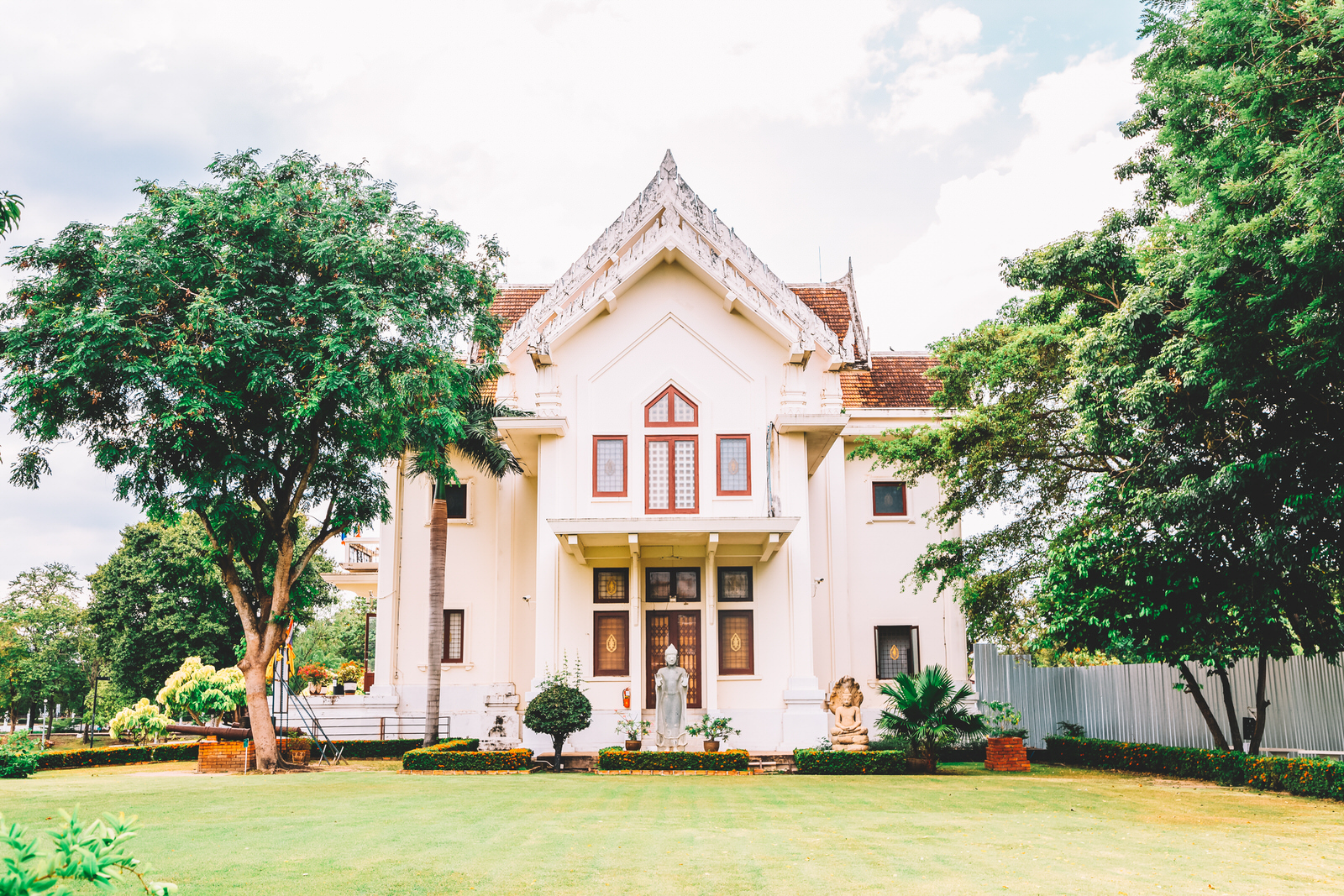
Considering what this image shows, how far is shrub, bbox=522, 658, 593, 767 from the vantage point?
1872cm

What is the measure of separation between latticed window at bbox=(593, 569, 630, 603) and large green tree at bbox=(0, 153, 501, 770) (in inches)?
178

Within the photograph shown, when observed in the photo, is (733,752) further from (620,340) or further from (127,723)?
(127,723)

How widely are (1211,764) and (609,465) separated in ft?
41.1

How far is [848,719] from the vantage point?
65.2 feet

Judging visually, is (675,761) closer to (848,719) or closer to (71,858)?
(848,719)

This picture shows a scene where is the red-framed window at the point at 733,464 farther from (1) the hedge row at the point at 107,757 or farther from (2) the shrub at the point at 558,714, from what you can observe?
(1) the hedge row at the point at 107,757

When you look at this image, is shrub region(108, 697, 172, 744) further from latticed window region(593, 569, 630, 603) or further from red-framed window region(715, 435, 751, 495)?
red-framed window region(715, 435, 751, 495)

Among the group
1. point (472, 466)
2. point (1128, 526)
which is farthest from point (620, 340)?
point (1128, 526)

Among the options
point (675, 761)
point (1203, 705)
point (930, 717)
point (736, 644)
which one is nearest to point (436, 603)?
point (736, 644)

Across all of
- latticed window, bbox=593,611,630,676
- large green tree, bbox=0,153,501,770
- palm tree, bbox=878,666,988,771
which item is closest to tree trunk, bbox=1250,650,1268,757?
palm tree, bbox=878,666,988,771

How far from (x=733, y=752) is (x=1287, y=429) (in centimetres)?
1085

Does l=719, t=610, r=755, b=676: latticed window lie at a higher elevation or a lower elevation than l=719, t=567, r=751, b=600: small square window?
lower

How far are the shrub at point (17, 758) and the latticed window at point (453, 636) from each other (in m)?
9.07

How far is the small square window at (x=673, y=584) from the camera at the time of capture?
71.3ft
